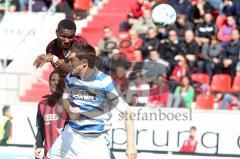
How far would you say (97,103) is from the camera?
24.8 feet

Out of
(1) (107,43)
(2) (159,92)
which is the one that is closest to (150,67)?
(2) (159,92)

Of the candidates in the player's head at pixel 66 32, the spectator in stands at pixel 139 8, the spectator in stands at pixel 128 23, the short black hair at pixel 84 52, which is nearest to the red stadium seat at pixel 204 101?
the spectator in stands at pixel 128 23

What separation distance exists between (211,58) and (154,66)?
3.95ft

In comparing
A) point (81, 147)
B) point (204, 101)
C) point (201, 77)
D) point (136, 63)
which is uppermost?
point (136, 63)

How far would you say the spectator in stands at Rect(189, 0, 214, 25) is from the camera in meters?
16.1

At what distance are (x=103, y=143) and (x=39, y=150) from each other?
1317mm

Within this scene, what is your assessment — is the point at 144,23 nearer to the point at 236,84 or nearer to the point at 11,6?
the point at 236,84

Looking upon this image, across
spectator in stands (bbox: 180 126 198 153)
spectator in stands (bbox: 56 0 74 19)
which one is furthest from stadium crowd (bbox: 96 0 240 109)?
spectator in stands (bbox: 56 0 74 19)

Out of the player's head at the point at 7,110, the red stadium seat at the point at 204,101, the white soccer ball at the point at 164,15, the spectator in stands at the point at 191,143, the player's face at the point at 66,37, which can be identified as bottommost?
the spectator in stands at the point at 191,143

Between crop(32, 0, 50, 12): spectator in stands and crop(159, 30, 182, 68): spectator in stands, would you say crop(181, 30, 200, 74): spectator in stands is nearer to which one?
crop(159, 30, 182, 68): spectator in stands

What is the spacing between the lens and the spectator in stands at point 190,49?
49.9 ft

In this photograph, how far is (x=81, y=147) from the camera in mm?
7641

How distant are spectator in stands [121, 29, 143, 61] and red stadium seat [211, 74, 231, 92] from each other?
65.1 inches

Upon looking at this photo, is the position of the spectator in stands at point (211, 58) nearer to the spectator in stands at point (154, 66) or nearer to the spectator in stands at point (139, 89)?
the spectator in stands at point (154, 66)
